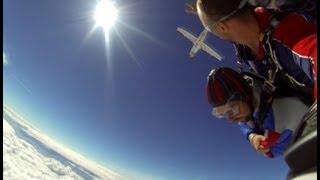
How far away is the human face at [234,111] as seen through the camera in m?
1.78

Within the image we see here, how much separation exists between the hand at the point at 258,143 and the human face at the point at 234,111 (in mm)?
112

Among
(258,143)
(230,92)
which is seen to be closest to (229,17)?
(230,92)

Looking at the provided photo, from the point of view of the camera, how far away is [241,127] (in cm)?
202

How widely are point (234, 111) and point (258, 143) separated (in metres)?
0.21

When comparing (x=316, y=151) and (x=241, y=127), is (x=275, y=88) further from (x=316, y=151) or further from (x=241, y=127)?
(x=316, y=151)

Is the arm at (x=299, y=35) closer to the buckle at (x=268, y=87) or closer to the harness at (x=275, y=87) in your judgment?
the harness at (x=275, y=87)

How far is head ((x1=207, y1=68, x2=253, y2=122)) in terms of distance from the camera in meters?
1.78

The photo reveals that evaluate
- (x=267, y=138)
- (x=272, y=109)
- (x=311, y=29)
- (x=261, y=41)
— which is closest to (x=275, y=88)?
(x=272, y=109)

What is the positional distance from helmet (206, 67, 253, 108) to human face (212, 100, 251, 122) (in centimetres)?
2

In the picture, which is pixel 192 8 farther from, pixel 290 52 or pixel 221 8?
pixel 290 52

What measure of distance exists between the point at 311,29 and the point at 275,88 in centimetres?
71

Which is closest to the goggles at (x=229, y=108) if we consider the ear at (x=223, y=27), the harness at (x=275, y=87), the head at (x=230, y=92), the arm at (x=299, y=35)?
the head at (x=230, y=92)

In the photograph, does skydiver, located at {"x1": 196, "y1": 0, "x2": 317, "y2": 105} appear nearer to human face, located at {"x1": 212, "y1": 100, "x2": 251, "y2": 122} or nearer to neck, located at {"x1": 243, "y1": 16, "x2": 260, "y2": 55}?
neck, located at {"x1": 243, "y1": 16, "x2": 260, "y2": 55}

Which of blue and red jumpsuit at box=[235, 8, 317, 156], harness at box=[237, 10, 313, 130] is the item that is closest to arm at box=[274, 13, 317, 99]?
blue and red jumpsuit at box=[235, 8, 317, 156]
